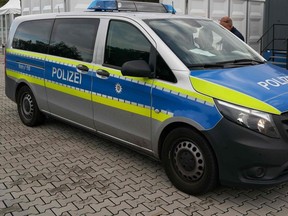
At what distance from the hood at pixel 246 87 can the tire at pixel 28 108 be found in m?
3.16

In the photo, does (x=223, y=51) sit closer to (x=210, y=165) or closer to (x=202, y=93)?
(x=202, y=93)

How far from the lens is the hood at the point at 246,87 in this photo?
3.44m

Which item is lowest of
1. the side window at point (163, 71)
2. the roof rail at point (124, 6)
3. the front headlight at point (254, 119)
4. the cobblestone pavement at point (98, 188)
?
the cobblestone pavement at point (98, 188)

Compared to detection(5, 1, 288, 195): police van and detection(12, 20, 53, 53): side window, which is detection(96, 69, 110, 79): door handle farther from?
detection(12, 20, 53, 53): side window

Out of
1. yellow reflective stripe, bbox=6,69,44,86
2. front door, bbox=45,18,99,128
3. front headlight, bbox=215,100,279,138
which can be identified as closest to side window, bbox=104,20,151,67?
front door, bbox=45,18,99,128

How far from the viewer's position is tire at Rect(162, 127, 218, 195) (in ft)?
11.8

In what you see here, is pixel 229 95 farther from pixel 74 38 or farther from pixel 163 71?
pixel 74 38

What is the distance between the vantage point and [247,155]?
336 centimetres

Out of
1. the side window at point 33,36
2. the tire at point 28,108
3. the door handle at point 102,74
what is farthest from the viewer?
the tire at point 28,108

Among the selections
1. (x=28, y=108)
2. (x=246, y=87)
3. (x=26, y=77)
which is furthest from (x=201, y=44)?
(x=28, y=108)

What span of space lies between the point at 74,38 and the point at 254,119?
8.89 ft

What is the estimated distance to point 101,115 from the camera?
470 cm

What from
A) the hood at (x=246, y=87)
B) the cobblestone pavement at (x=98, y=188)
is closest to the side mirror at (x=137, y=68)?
the hood at (x=246, y=87)

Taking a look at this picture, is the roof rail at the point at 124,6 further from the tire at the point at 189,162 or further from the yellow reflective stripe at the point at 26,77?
the tire at the point at 189,162
